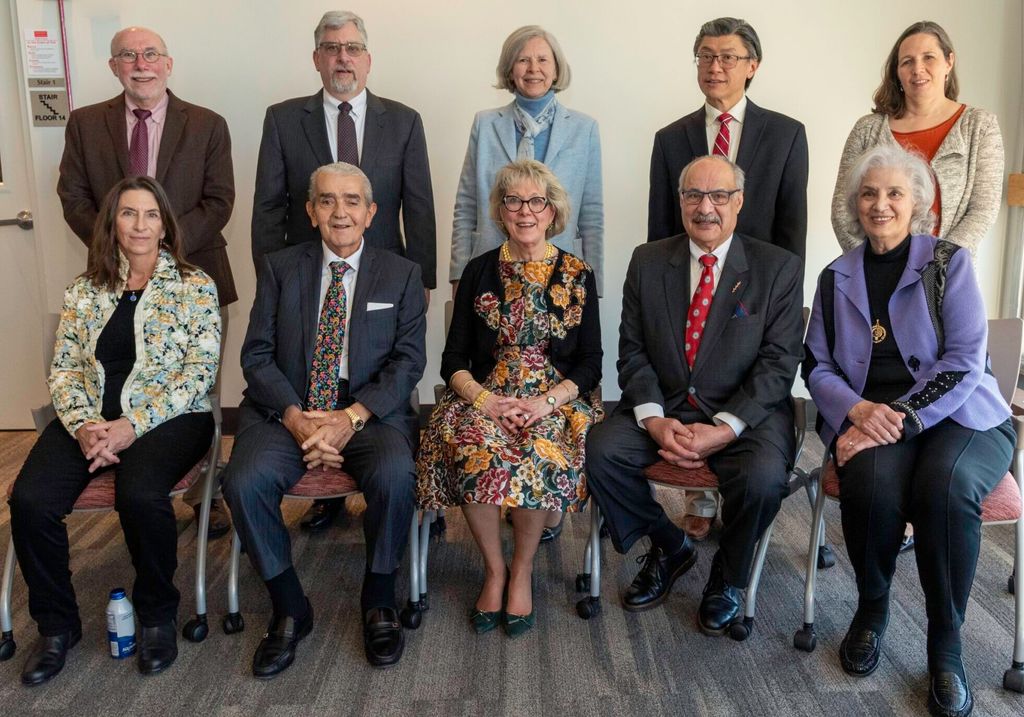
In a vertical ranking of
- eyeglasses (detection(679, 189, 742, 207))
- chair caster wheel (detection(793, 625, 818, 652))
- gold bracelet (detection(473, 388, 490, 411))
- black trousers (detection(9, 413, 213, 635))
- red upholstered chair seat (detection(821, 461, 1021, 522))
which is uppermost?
eyeglasses (detection(679, 189, 742, 207))

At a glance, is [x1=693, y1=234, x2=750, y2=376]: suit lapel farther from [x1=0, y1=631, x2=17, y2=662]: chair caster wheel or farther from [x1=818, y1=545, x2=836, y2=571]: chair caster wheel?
[x1=0, y1=631, x2=17, y2=662]: chair caster wheel

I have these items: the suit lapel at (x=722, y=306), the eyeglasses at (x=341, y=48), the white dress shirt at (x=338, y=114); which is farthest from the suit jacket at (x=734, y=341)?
the eyeglasses at (x=341, y=48)

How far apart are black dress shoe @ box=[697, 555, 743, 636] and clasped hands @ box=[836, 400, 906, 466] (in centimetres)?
52

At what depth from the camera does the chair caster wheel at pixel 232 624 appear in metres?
2.76

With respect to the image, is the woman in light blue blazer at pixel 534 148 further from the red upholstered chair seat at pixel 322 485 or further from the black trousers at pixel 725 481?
the red upholstered chair seat at pixel 322 485

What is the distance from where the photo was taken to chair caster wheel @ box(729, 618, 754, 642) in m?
2.69

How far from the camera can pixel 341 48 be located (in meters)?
3.30

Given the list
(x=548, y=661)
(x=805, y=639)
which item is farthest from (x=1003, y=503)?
(x=548, y=661)

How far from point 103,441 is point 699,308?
185cm

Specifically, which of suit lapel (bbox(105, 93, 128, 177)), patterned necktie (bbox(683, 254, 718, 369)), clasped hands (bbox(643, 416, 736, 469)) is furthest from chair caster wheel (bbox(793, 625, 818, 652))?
suit lapel (bbox(105, 93, 128, 177))

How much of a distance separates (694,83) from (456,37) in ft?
3.88

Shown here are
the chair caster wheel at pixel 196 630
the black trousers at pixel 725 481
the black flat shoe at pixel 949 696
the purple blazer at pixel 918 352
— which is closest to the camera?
the black flat shoe at pixel 949 696

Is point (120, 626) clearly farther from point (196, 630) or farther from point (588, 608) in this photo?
point (588, 608)

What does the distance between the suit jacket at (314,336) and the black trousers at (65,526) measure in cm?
35
